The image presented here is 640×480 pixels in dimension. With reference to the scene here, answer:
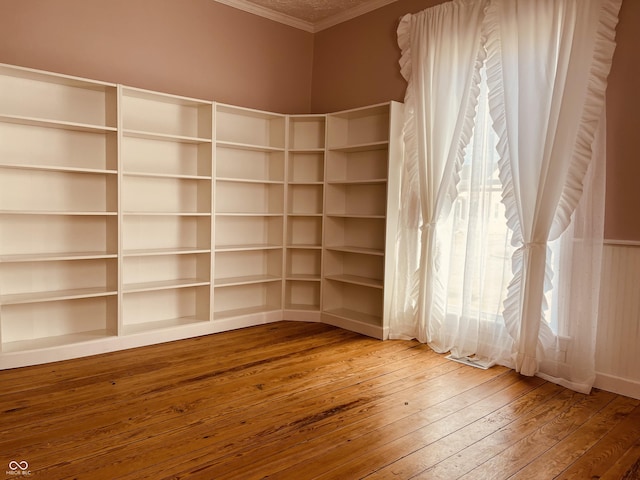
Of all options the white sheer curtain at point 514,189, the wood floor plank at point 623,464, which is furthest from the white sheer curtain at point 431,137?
the wood floor plank at point 623,464

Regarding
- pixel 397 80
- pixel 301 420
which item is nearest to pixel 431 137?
pixel 397 80

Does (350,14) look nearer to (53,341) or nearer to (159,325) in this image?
(159,325)

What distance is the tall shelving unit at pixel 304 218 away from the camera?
469 cm

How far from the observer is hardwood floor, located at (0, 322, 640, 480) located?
2074mm


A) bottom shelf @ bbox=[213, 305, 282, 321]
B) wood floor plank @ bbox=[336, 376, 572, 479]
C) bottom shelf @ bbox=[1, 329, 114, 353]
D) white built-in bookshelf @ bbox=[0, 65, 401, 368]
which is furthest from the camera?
bottom shelf @ bbox=[213, 305, 282, 321]

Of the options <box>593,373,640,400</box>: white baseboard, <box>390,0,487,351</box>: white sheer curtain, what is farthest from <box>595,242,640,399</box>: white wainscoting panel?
<box>390,0,487,351</box>: white sheer curtain

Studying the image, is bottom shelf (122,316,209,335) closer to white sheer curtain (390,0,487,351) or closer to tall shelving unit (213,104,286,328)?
tall shelving unit (213,104,286,328)

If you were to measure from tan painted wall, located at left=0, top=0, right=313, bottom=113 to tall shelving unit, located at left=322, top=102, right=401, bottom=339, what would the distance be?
867 millimetres

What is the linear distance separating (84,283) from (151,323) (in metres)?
0.63

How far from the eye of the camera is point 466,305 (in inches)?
141

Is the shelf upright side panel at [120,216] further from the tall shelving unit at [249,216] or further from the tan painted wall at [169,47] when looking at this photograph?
the tall shelving unit at [249,216]

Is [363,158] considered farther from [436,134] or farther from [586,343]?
[586,343]

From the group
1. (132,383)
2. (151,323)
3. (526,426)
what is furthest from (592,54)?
(151,323)

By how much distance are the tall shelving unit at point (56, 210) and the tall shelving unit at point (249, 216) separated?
3.14 feet
